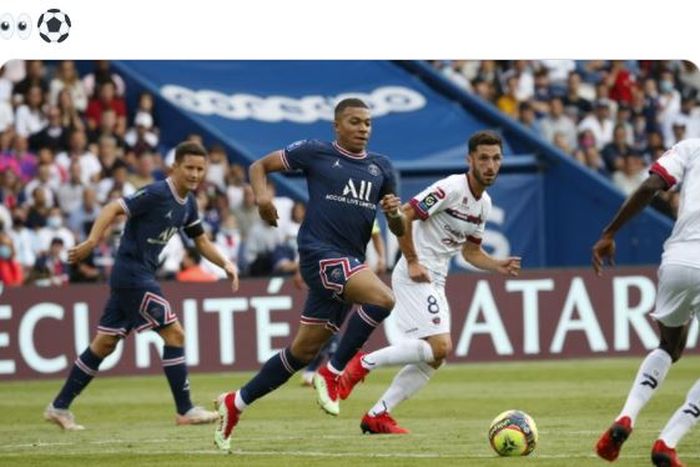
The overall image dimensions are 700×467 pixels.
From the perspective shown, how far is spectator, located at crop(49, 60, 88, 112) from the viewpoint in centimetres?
2184

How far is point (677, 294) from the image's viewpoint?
30.2ft

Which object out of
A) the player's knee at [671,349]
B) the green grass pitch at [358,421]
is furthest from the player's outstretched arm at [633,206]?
the green grass pitch at [358,421]

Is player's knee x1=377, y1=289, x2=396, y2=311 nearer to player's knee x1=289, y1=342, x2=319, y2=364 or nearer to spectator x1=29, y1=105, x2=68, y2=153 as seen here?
player's knee x1=289, y1=342, x2=319, y2=364

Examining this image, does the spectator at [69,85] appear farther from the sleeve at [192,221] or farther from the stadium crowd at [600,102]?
A: the sleeve at [192,221]

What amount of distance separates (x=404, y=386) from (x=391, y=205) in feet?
6.26

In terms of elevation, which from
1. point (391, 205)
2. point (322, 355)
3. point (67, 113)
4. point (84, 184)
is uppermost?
point (67, 113)

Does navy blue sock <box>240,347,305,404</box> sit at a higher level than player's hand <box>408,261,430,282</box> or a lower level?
lower

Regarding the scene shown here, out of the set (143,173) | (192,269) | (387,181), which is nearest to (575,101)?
(143,173)

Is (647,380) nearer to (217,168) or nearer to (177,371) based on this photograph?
(177,371)

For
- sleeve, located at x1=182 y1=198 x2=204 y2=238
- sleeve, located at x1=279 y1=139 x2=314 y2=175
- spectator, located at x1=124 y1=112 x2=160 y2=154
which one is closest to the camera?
sleeve, located at x1=279 y1=139 x2=314 y2=175

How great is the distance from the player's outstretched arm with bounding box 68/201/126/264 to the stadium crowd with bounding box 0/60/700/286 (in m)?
6.18

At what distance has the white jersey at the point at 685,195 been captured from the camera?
913 cm

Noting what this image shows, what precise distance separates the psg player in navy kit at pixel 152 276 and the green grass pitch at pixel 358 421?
1.01 ft

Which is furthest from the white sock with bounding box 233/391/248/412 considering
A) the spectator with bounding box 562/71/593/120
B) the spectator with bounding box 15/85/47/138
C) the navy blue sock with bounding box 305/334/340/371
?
the spectator with bounding box 562/71/593/120
